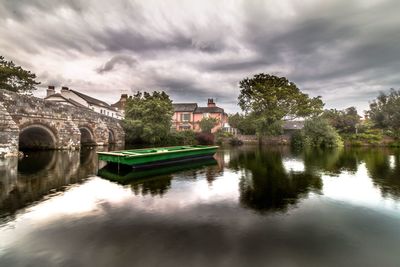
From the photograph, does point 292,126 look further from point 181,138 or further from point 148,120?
point 148,120

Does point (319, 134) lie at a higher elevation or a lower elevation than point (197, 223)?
higher

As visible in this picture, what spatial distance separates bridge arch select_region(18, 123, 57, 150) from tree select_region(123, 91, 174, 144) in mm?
13381

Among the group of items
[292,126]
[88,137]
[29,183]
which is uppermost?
[292,126]

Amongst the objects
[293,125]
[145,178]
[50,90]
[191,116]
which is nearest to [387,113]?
[293,125]

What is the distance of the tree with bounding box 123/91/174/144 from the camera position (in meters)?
34.8

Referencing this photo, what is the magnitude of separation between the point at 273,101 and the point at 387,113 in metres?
30.7

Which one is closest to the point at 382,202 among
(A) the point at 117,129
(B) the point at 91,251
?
(B) the point at 91,251

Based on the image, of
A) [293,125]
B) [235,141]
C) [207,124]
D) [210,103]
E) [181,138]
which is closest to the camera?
[181,138]

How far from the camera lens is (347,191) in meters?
8.68

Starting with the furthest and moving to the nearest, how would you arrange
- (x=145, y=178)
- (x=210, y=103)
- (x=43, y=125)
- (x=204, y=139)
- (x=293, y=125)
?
1. (x=210, y=103)
2. (x=293, y=125)
3. (x=204, y=139)
4. (x=43, y=125)
5. (x=145, y=178)

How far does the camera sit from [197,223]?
18.1 ft

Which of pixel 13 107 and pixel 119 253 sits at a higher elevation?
pixel 13 107

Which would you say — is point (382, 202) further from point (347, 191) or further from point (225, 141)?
point (225, 141)

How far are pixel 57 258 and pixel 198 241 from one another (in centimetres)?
280
